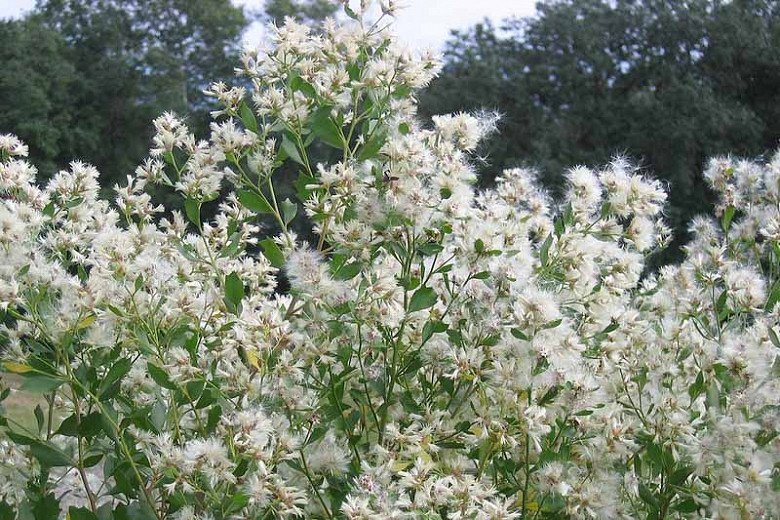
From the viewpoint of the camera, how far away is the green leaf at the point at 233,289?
5.68 ft

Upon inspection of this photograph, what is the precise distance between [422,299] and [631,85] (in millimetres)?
18785

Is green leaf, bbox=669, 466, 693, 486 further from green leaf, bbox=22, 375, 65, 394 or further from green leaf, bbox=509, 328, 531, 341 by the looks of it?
green leaf, bbox=22, 375, 65, 394

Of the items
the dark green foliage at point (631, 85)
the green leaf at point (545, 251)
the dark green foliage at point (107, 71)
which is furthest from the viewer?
the dark green foliage at point (107, 71)

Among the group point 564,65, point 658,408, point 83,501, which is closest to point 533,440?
point 658,408

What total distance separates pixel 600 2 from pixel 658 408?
20072mm

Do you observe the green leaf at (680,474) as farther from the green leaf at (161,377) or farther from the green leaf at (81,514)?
the green leaf at (81,514)

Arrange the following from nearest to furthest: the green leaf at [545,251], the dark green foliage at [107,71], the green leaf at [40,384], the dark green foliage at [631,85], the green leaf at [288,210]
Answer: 1. the green leaf at [40,384]
2. the green leaf at [545,251]
3. the green leaf at [288,210]
4. the dark green foliage at [631,85]
5. the dark green foliage at [107,71]

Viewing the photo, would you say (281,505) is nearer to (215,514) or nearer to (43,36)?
(215,514)

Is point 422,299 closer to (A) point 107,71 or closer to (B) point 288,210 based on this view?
(B) point 288,210

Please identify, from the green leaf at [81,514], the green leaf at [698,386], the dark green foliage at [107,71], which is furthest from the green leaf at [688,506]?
the dark green foliage at [107,71]

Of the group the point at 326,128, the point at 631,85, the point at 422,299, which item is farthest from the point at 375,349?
the point at 631,85

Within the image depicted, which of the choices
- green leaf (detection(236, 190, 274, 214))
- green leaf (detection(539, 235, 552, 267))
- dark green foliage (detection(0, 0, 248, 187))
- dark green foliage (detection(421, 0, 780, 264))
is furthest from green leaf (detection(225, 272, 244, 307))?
dark green foliage (detection(0, 0, 248, 187))

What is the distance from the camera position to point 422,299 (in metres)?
1.70

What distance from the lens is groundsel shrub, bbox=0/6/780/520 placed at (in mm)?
1627
